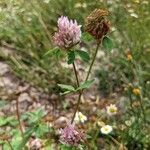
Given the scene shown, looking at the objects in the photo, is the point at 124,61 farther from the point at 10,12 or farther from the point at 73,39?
the point at 73,39

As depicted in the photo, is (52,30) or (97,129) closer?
(97,129)

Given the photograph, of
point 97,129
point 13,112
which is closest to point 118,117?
point 97,129

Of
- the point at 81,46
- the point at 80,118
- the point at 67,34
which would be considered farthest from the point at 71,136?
the point at 81,46

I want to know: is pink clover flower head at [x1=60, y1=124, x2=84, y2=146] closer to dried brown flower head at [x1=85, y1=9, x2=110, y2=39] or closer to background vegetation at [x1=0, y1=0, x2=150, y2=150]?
dried brown flower head at [x1=85, y1=9, x2=110, y2=39]

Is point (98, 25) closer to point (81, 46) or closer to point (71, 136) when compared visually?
point (71, 136)

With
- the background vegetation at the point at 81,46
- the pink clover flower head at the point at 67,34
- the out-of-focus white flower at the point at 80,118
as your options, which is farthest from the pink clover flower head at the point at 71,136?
the background vegetation at the point at 81,46

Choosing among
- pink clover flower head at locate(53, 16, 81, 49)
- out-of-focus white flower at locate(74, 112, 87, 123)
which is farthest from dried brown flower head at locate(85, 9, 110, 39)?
out-of-focus white flower at locate(74, 112, 87, 123)
